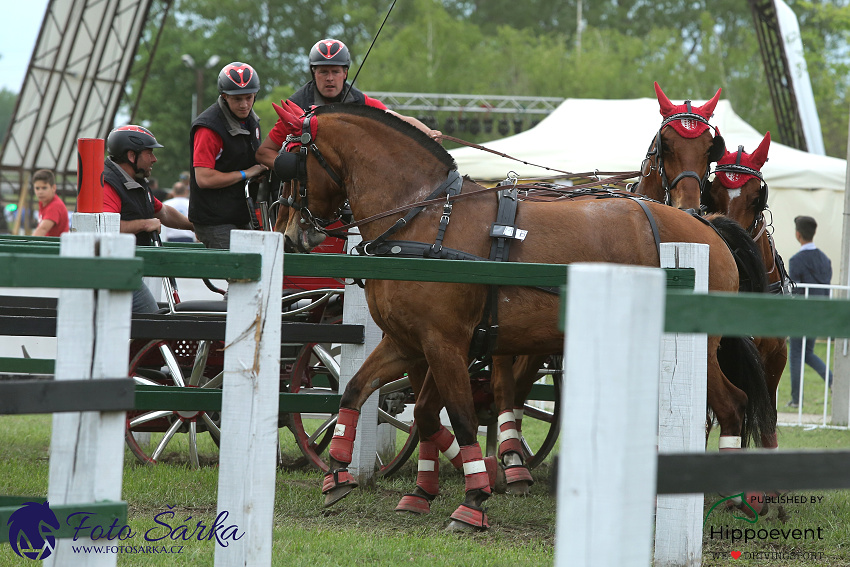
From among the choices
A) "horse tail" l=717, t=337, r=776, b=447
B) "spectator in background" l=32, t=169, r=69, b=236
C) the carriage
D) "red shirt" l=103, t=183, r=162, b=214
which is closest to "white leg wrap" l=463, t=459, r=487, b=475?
the carriage

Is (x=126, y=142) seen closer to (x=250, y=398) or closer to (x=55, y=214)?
(x=250, y=398)

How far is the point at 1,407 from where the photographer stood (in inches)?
102

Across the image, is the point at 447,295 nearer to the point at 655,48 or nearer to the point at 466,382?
the point at 466,382

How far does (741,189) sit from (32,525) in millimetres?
4987

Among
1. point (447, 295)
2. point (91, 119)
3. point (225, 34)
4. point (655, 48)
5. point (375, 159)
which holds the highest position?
point (225, 34)

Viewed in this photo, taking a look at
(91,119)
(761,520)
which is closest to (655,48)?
(91,119)

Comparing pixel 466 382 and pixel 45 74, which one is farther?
pixel 45 74

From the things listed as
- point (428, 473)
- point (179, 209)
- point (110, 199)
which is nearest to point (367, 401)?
point (428, 473)

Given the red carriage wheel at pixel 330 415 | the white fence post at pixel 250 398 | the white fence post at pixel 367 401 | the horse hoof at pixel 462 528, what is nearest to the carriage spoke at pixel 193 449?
the red carriage wheel at pixel 330 415

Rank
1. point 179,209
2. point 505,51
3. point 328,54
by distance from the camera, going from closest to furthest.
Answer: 1. point 328,54
2. point 179,209
3. point 505,51

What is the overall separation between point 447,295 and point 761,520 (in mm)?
2322

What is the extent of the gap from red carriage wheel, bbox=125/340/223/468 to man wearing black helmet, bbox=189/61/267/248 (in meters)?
0.79

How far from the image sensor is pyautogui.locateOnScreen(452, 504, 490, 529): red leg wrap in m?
4.82

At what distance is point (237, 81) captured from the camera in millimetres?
6121
